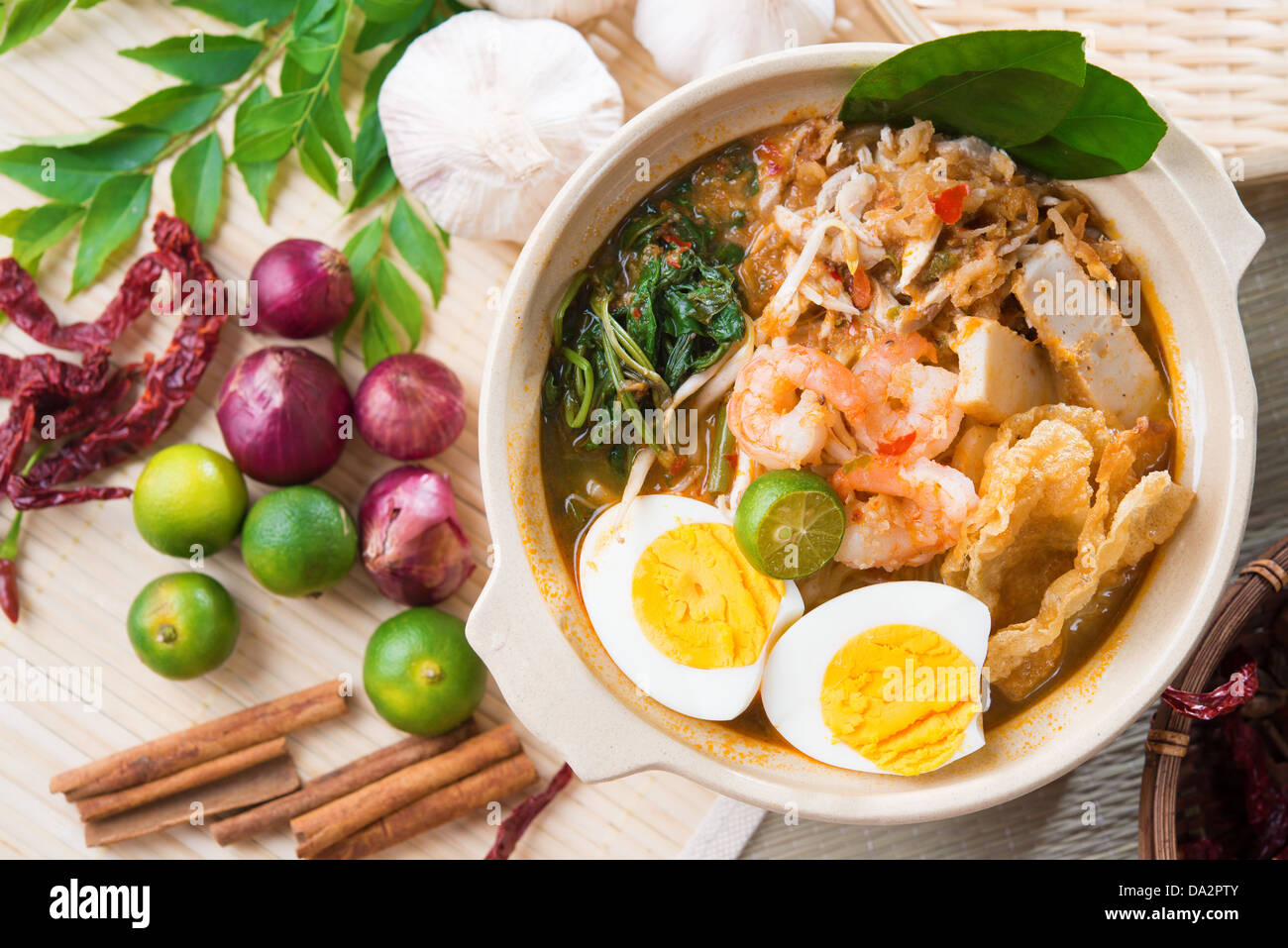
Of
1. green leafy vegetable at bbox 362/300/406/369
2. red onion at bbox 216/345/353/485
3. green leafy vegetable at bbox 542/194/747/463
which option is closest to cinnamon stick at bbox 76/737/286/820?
red onion at bbox 216/345/353/485

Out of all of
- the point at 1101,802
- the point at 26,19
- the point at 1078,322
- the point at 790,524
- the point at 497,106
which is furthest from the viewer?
the point at 1101,802

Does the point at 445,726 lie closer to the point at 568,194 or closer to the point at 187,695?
the point at 187,695

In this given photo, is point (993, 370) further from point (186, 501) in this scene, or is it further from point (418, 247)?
point (186, 501)

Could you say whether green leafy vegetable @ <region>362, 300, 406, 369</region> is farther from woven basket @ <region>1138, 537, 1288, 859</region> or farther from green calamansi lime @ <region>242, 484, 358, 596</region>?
woven basket @ <region>1138, 537, 1288, 859</region>

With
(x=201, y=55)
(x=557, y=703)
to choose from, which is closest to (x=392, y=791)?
(x=557, y=703)

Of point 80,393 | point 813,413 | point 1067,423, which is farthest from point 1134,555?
point 80,393

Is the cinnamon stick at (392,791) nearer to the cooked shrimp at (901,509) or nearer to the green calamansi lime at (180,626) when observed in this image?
→ the green calamansi lime at (180,626)

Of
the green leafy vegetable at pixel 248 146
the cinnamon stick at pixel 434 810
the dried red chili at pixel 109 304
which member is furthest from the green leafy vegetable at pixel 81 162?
the cinnamon stick at pixel 434 810
